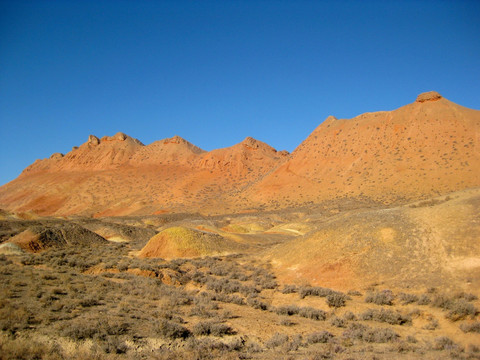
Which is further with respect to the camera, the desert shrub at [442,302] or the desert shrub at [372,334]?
the desert shrub at [442,302]

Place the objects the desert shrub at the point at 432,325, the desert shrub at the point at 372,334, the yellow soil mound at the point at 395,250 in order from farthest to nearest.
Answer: the yellow soil mound at the point at 395,250, the desert shrub at the point at 432,325, the desert shrub at the point at 372,334

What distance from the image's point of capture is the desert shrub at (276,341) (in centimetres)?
788

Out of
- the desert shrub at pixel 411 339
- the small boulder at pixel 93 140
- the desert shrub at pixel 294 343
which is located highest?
the small boulder at pixel 93 140

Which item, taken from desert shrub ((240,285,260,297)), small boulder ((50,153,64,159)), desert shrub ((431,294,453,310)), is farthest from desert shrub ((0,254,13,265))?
small boulder ((50,153,64,159))

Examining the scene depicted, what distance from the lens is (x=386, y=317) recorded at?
387 inches

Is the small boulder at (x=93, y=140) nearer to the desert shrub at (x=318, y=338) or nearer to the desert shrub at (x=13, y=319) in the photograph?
the desert shrub at (x=13, y=319)

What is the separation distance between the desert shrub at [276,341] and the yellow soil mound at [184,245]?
1355 centimetres

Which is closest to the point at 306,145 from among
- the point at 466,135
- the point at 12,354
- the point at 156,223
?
the point at 466,135

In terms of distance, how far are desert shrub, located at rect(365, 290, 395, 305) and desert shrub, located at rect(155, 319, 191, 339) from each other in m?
6.45

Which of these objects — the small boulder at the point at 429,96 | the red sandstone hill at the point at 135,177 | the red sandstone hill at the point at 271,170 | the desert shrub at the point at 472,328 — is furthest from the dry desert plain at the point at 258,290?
the small boulder at the point at 429,96

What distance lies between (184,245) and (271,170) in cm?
4790

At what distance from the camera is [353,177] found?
52.0 meters

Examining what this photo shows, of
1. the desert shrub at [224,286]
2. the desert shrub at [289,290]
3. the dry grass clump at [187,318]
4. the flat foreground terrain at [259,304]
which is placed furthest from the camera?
the desert shrub at [224,286]

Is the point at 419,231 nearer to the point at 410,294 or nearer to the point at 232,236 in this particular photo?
the point at 410,294
